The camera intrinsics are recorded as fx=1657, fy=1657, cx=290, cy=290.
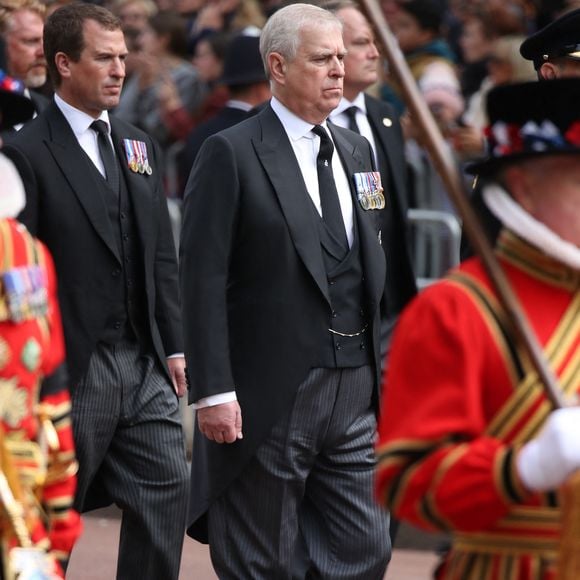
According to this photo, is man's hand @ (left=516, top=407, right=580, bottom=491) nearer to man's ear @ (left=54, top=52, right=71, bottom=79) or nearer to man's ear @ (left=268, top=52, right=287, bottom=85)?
man's ear @ (left=268, top=52, right=287, bottom=85)

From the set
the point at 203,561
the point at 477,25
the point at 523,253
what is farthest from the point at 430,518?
the point at 477,25

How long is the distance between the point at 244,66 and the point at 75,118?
84.7 inches

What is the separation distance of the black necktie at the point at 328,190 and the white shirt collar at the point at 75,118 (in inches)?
32.0

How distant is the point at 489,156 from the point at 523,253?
0.69ft

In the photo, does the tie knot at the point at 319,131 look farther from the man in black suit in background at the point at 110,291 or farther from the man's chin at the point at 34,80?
the man's chin at the point at 34,80

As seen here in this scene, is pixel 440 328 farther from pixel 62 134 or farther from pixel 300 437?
pixel 62 134

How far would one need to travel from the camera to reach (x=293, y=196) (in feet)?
17.6

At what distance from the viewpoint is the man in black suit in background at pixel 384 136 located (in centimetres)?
644

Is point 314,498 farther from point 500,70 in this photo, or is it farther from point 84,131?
point 500,70

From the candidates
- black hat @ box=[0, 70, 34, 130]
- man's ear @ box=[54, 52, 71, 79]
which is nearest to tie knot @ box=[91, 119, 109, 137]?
man's ear @ box=[54, 52, 71, 79]

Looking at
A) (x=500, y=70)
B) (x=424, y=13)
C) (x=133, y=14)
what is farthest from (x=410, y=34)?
(x=133, y=14)

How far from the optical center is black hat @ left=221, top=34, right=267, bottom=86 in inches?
305

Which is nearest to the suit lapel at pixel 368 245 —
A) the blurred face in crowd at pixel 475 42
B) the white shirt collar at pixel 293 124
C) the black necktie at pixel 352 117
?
the white shirt collar at pixel 293 124

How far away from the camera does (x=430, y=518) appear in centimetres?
307
